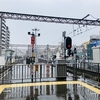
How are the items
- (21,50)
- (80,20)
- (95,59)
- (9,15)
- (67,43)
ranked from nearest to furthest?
(67,43) → (95,59) → (9,15) → (80,20) → (21,50)

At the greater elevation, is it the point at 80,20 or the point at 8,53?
the point at 80,20

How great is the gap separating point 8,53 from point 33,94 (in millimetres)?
28670

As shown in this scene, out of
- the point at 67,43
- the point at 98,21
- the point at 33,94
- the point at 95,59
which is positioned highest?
the point at 98,21

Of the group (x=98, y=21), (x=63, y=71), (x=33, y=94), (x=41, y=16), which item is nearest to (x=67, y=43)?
(x=63, y=71)

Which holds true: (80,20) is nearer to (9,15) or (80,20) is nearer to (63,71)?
(9,15)

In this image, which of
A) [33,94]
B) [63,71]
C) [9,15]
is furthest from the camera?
[9,15]

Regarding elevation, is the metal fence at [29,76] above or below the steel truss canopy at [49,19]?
below

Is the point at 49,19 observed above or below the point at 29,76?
above

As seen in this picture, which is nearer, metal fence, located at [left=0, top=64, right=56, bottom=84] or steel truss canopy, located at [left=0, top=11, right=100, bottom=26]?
metal fence, located at [left=0, top=64, right=56, bottom=84]

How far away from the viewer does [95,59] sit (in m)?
18.6

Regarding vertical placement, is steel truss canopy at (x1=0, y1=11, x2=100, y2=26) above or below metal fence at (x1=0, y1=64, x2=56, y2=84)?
above

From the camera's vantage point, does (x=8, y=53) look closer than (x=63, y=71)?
No

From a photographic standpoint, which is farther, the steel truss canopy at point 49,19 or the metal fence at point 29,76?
the steel truss canopy at point 49,19

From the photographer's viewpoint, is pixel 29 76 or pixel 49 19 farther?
pixel 49 19
